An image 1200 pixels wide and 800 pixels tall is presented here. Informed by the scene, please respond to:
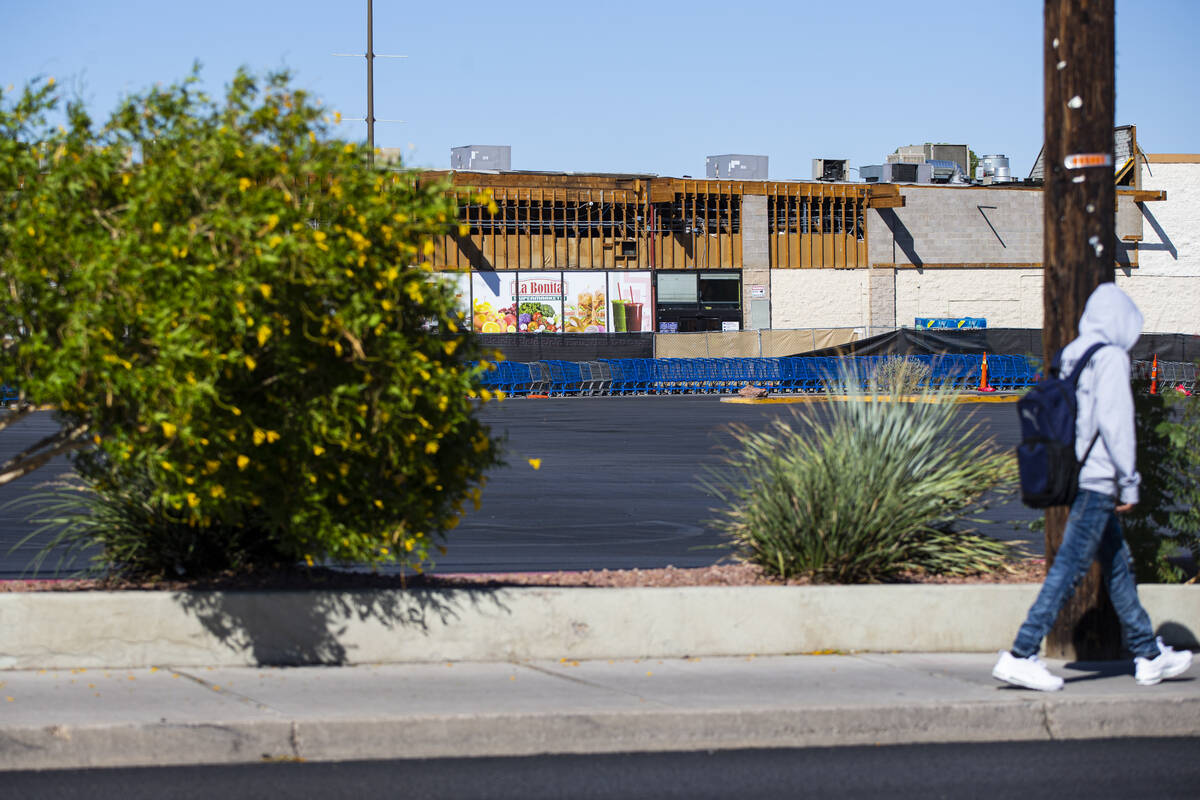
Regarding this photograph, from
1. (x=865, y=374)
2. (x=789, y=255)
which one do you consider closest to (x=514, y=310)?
(x=789, y=255)

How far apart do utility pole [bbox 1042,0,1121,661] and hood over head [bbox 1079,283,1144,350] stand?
1.63ft

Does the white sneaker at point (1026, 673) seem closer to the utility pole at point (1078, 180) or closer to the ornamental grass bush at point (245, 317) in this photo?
the utility pole at point (1078, 180)

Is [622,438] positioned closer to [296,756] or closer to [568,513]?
[568,513]

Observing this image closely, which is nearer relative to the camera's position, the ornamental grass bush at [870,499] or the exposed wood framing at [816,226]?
the ornamental grass bush at [870,499]

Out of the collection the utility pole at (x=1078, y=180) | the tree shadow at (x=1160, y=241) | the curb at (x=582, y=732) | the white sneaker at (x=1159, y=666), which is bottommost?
the curb at (x=582, y=732)

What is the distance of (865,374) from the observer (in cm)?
3912

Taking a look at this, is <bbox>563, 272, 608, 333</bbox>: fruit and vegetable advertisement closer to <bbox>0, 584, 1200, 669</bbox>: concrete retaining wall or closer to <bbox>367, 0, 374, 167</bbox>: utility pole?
<bbox>367, 0, 374, 167</bbox>: utility pole

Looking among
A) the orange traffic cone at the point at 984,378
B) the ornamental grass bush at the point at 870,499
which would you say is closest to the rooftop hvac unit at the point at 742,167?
the orange traffic cone at the point at 984,378

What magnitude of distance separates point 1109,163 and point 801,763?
11.8ft

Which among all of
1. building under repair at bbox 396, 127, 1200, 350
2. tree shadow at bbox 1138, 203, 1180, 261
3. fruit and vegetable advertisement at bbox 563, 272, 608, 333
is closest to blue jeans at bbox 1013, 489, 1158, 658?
building under repair at bbox 396, 127, 1200, 350

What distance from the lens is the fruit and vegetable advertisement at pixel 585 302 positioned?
51250 mm

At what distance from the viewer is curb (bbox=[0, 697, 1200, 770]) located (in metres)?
5.67

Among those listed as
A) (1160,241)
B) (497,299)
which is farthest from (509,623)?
(1160,241)

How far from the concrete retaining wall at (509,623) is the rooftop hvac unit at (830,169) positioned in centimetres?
5343
